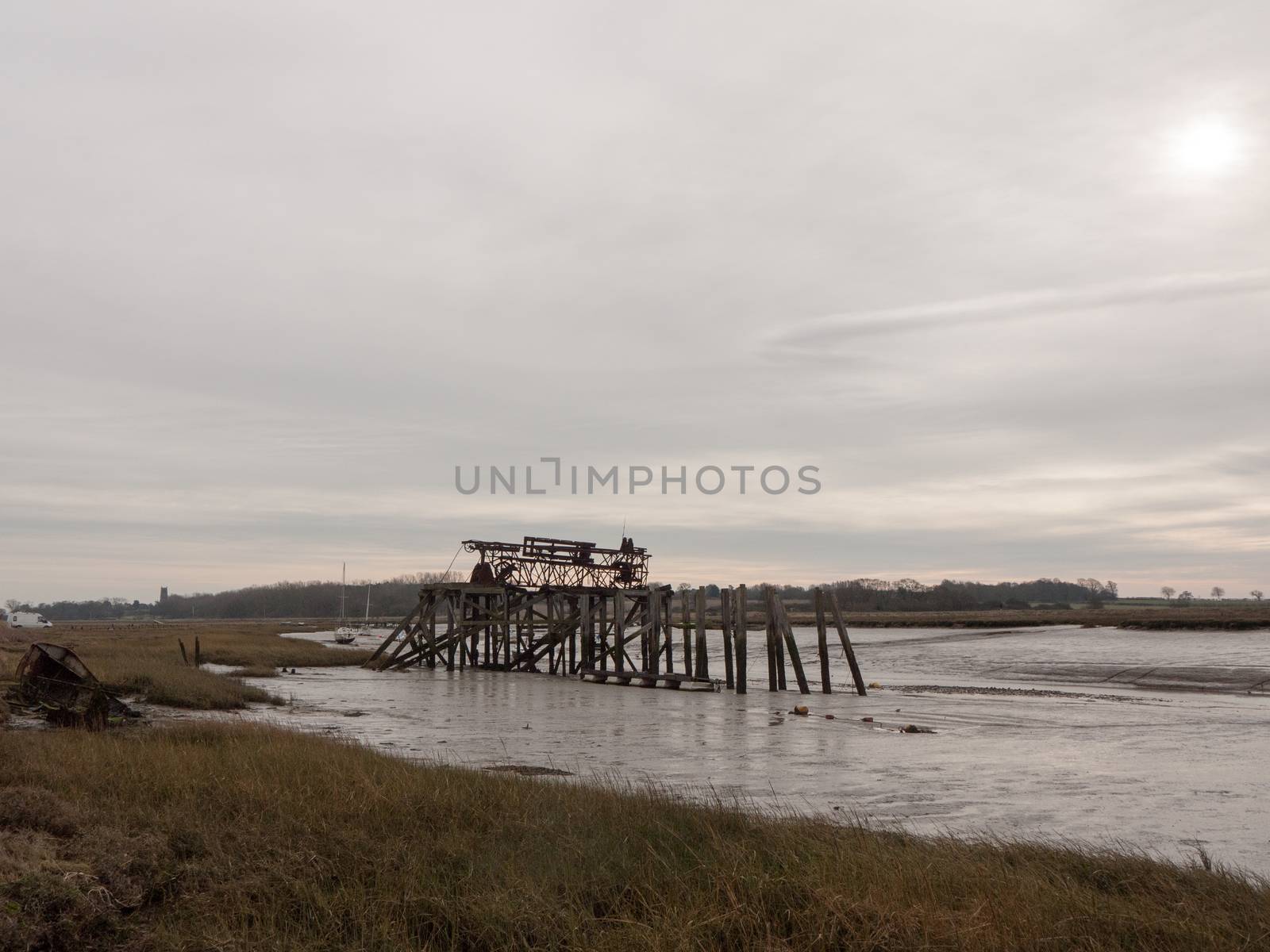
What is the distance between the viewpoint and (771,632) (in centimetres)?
3022

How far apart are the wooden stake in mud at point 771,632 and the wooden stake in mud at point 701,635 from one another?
209cm

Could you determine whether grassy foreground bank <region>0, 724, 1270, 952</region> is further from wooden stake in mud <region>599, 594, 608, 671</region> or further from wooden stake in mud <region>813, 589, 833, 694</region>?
wooden stake in mud <region>599, 594, 608, 671</region>

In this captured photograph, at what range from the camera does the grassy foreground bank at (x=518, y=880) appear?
6367 mm

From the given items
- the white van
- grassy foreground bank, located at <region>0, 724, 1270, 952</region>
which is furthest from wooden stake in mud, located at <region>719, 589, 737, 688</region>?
the white van

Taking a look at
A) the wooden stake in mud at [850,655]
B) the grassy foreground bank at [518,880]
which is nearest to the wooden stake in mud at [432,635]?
the wooden stake in mud at [850,655]

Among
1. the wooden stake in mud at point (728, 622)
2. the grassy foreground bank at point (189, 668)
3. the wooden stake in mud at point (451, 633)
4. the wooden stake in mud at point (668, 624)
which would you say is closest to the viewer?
the grassy foreground bank at point (189, 668)

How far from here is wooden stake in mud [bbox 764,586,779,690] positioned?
2872cm

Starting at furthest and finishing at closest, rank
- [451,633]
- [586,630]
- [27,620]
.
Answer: [27,620], [451,633], [586,630]

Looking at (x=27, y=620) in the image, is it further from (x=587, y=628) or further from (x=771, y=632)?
(x=771, y=632)

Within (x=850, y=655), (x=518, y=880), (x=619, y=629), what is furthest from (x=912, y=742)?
(x=619, y=629)

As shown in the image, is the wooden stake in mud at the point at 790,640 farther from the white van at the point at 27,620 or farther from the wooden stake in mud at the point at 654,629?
the white van at the point at 27,620

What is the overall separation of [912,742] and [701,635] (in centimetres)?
1398

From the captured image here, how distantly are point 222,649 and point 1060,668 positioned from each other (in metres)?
38.4

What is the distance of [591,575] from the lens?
42.1 meters
